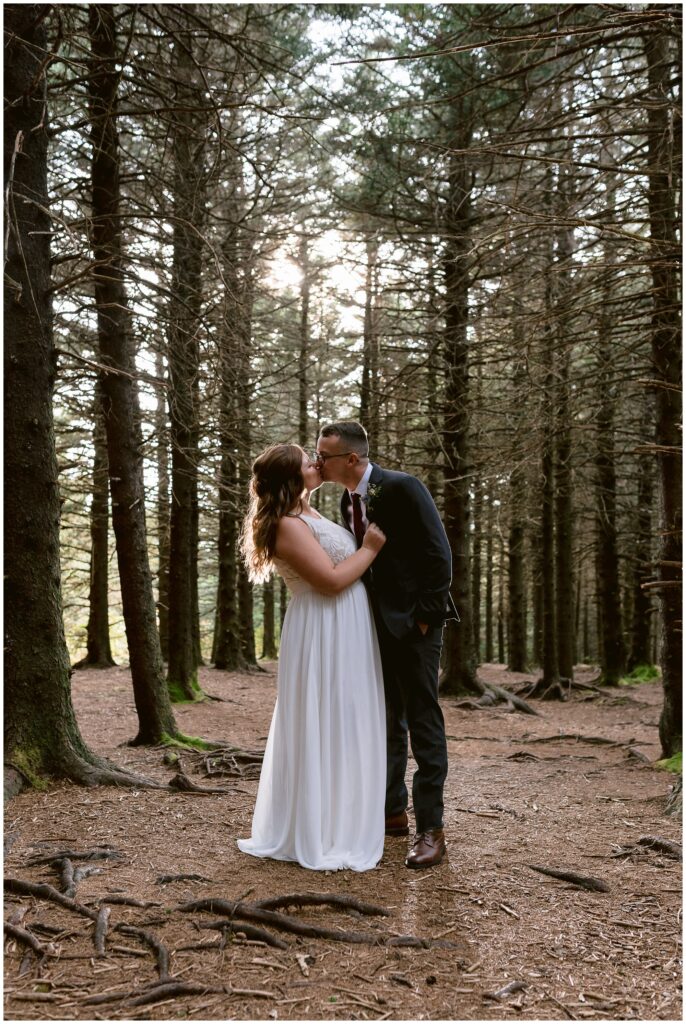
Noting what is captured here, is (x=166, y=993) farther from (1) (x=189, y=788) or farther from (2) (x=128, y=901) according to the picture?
(1) (x=189, y=788)

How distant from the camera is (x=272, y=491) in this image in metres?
4.62

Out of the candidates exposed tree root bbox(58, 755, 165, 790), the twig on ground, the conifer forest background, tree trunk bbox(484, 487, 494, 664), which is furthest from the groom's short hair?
tree trunk bbox(484, 487, 494, 664)

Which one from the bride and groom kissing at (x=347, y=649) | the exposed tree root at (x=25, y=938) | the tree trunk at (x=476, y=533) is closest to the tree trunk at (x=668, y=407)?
the bride and groom kissing at (x=347, y=649)

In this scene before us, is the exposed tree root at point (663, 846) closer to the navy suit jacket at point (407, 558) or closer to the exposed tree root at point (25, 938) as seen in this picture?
the navy suit jacket at point (407, 558)

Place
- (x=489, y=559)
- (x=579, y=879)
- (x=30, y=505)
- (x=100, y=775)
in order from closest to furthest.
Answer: (x=579, y=879)
(x=30, y=505)
(x=100, y=775)
(x=489, y=559)

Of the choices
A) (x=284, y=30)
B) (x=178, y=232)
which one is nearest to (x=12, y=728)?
(x=178, y=232)

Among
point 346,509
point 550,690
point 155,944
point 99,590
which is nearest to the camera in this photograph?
point 155,944

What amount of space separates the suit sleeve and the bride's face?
0.58m

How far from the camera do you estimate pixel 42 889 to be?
11.9ft

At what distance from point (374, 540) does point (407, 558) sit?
10.5 inches

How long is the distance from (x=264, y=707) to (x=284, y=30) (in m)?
9.74

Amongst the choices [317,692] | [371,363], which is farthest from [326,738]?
[371,363]

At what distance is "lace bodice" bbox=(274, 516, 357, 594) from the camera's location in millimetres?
4613

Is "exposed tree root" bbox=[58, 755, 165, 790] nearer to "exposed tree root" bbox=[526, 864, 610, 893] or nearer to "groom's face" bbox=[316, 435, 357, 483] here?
"groom's face" bbox=[316, 435, 357, 483]
